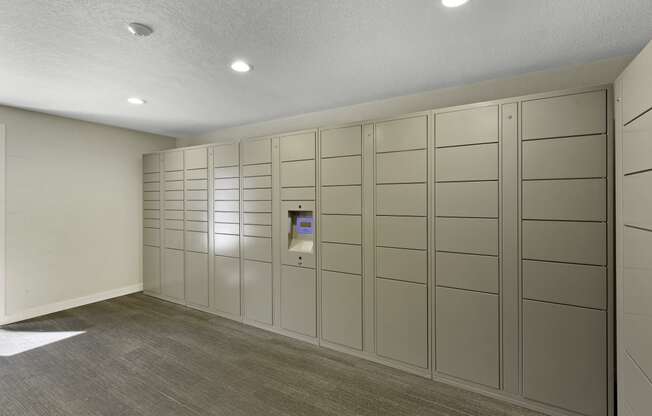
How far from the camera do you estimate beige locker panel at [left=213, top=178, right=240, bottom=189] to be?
3.71m

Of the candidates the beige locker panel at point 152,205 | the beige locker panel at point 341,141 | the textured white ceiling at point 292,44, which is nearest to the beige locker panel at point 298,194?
the beige locker panel at point 341,141

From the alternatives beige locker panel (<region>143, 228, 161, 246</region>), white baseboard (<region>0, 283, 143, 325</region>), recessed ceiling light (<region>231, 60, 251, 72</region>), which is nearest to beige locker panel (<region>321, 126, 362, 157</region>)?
recessed ceiling light (<region>231, 60, 251, 72</region>)

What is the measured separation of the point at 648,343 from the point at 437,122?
1827 mm

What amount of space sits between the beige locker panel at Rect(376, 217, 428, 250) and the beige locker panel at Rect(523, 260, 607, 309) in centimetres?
76

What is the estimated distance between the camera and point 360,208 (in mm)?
2844

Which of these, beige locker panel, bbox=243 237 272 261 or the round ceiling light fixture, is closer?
the round ceiling light fixture

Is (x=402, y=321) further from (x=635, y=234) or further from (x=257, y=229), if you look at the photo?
(x=257, y=229)

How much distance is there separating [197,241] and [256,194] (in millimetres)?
1266

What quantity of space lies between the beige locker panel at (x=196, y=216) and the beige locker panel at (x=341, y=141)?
199cm

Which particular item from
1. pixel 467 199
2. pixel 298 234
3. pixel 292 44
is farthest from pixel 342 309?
pixel 292 44

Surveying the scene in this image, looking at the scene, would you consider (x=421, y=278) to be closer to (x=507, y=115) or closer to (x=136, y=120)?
(x=507, y=115)

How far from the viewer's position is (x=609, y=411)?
194 centimetres

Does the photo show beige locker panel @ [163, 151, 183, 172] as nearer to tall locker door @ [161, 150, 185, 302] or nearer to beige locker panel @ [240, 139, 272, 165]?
tall locker door @ [161, 150, 185, 302]

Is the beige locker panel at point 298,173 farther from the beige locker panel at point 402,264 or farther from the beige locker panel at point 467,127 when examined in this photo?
the beige locker panel at point 467,127
